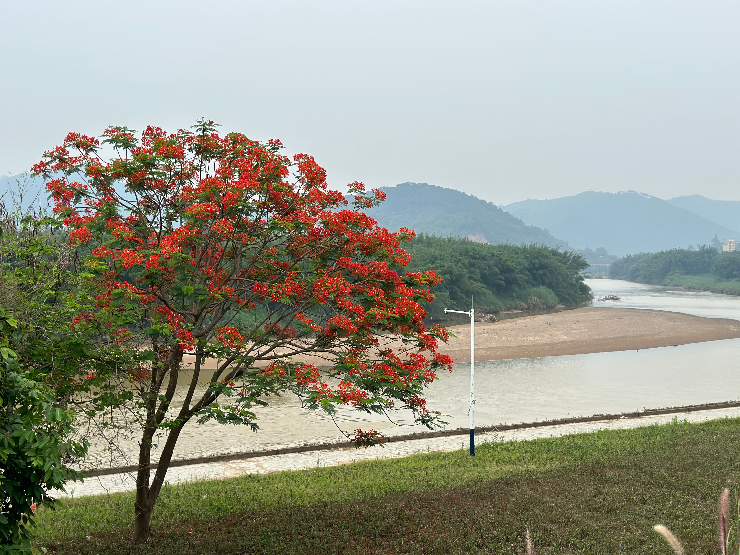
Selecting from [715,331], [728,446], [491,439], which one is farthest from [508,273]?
[728,446]


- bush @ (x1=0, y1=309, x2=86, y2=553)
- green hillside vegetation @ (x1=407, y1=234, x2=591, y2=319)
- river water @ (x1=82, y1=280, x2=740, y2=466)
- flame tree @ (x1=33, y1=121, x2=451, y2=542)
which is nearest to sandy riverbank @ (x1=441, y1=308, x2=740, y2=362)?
river water @ (x1=82, y1=280, x2=740, y2=466)

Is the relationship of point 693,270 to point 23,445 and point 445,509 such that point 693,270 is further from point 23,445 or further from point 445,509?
point 23,445

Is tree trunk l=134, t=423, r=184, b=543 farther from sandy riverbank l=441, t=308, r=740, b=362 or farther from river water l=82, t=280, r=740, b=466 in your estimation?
sandy riverbank l=441, t=308, r=740, b=362

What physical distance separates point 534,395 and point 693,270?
131m

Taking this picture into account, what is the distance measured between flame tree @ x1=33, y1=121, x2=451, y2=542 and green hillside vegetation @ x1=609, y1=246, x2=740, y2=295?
12067 centimetres

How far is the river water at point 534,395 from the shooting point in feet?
71.2

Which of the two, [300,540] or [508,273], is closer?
[300,540]

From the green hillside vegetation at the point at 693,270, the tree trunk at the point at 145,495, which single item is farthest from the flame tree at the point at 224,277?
the green hillside vegetation at the point at 693,270

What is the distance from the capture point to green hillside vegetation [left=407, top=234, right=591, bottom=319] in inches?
2985

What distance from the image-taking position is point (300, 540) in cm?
945

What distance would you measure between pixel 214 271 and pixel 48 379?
311 cm

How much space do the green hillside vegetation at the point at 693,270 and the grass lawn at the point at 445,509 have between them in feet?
379

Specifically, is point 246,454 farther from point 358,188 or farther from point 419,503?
point 358,188

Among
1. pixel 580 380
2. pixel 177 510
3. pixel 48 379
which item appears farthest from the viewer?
pixel 580 380
